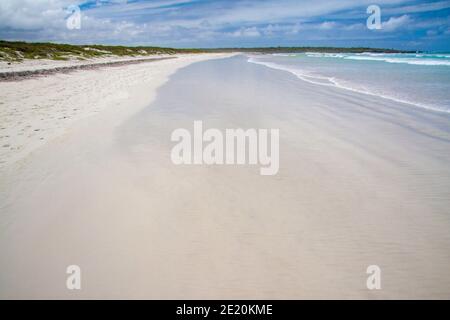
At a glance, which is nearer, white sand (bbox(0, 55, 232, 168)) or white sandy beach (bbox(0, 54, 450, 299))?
white sandy beach (bbox(0, 54, 450, 299))

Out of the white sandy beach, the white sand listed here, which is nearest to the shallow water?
the white sandy beach

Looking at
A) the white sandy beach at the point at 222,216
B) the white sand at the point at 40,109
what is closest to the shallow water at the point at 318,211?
the white sandy beach at the point at 222,216

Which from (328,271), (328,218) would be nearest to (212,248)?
(328,271)

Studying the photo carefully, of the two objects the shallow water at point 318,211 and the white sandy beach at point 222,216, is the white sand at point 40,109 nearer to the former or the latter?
the white sandy beach at point 222,216

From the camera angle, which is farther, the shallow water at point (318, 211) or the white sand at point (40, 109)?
the white sand at point (40, 109)

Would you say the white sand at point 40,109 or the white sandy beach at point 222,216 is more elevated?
the white sand at point 40,109

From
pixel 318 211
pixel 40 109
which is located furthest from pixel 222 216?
pixel 40 109

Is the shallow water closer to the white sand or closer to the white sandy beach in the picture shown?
the white sandy beach

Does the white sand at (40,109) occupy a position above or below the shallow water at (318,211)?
above

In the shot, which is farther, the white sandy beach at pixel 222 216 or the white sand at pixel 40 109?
the white sand at pixel 40 109

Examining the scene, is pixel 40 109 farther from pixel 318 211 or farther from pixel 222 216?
pixel 318 211

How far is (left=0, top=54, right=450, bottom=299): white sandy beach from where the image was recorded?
8.48ft

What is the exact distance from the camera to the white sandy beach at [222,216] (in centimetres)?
258
